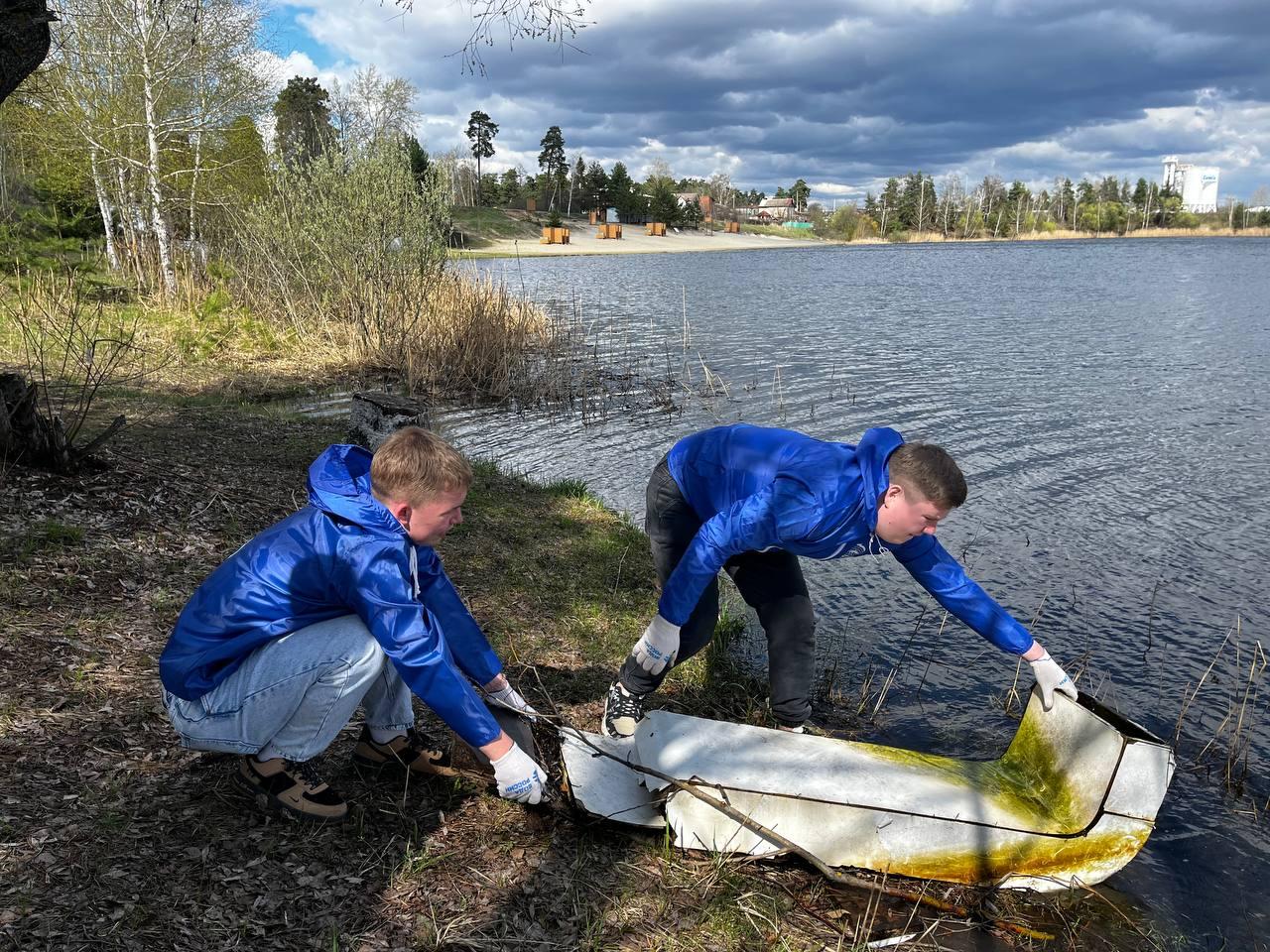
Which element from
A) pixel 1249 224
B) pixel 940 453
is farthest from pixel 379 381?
pixel 1249 224

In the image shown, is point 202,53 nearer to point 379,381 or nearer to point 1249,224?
point 379,381

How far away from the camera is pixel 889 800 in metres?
2.92

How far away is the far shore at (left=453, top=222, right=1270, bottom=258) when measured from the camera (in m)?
66.3

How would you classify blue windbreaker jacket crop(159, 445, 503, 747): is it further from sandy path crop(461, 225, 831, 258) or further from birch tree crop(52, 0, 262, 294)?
sandy path crop(461, 225, 831, 258)

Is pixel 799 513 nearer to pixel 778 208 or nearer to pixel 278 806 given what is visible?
pixel 278 806

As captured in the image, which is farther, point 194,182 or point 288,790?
point 194,182

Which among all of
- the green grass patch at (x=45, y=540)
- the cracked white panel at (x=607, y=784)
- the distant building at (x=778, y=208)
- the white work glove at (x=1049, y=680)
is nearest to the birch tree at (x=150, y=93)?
the green grass patch at (x=45, y=540)

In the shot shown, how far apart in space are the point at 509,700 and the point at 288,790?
80 cm

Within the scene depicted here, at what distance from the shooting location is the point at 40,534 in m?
4.13

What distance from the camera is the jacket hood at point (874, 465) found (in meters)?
2.94

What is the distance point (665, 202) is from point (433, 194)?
282ft

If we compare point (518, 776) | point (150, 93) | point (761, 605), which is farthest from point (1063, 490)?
point (150, 93)

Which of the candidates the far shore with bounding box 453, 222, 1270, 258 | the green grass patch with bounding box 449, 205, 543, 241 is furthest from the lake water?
the green grass patch with bounding box 449, 205, 543, 241

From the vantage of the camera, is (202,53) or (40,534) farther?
(202,53)
